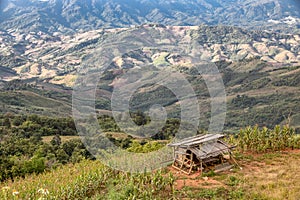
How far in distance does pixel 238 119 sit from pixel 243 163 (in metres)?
89.8

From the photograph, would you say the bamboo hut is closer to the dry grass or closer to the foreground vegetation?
the foreground vegetation

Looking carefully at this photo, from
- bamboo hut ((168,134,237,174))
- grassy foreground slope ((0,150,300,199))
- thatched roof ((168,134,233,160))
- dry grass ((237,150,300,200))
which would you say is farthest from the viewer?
bamboo hut ((168,134,237,174))

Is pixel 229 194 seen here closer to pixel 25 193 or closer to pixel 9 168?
pixel 25 193

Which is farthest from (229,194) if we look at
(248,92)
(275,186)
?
(248,92)

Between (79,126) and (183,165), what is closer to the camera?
(183,165)

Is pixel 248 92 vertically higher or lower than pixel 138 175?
lower

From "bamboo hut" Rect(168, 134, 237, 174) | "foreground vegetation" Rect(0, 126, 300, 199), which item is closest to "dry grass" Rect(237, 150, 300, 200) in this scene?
"foreground vegetation" Rect(0, 126, 300, 199)

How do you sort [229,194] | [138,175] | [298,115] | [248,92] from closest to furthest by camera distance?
[229,194] < [138,175] < [298,115] < [248,92]

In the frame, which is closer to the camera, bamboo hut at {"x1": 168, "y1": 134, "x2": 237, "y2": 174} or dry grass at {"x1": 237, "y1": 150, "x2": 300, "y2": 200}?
dry grass at {"x1": 237, "y1": 150, "x2": 300, "y2": 200}

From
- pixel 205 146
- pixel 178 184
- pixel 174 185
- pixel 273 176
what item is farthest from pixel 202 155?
pixel 273 176

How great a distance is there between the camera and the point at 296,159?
13.3 m

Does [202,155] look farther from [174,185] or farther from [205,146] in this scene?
[174,185]

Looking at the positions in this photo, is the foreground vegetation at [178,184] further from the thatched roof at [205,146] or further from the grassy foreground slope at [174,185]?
the thatched roof at [205,146]

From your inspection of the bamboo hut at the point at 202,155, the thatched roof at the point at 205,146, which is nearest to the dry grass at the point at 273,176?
the bamboo hut at the point at 202,155
